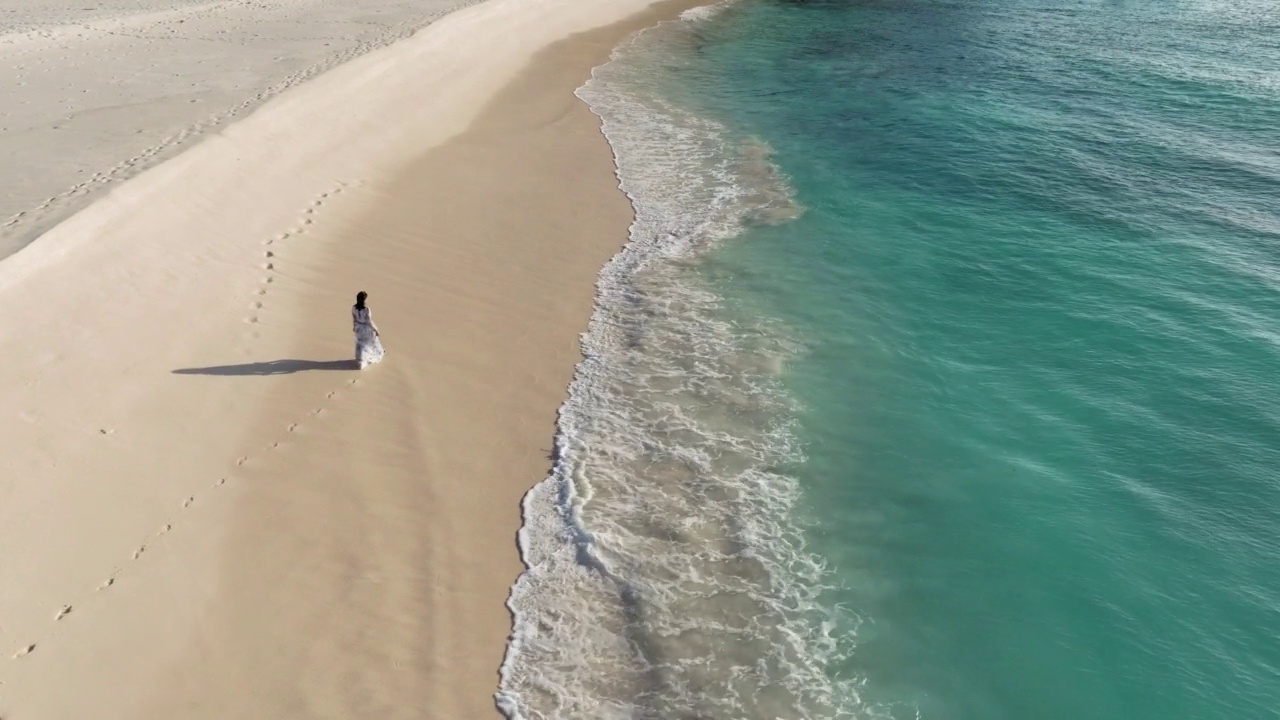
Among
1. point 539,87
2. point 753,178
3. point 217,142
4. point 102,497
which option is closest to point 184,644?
point 102,497

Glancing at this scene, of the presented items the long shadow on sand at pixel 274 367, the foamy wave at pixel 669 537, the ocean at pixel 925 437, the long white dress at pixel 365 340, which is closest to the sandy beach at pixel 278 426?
the long shadow on sand at pixel 274 367

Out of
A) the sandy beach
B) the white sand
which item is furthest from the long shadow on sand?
the white sand

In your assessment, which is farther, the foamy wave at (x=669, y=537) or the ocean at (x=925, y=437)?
the ocean at (x=925, y=437)

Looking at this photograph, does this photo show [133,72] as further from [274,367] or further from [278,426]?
[278,426]

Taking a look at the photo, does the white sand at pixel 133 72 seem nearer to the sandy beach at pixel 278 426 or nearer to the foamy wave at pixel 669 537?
the sandy beach at pixel 278 426

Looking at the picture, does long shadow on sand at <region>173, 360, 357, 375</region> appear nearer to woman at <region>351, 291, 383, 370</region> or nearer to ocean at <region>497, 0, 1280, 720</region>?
woman at <region>351, 291, 383, 370</region>

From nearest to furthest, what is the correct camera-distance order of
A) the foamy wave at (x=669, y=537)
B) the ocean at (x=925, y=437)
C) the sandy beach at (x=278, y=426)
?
the sandy beach at (x=278, y=426), the foamy wave at (x=669, y=537), the ocean at (x=925, y=437)

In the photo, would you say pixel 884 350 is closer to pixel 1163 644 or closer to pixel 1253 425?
pixel 1253 425
